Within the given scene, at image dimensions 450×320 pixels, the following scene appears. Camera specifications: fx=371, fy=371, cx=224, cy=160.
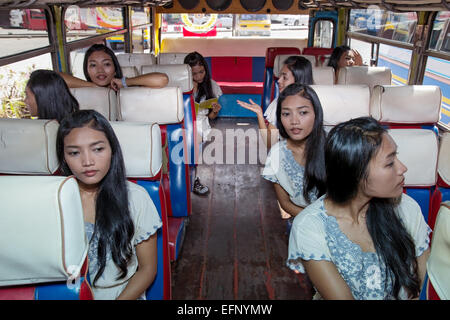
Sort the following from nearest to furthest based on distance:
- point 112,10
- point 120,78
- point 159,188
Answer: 1. point 159,188
2. point 120,78
3. point 112,10

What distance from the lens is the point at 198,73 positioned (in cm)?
390

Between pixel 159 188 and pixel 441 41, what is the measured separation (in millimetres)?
2899

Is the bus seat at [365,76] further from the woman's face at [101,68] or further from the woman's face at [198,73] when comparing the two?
the woman's face at [101,68]

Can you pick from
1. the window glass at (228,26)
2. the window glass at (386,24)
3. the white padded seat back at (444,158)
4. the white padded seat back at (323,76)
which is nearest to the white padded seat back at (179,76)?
the white padded seat back at (323,76)

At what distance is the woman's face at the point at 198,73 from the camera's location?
3879mm

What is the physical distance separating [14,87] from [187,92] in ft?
4.30

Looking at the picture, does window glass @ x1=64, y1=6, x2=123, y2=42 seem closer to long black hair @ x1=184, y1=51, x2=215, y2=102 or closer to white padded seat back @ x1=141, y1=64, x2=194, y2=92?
white padded seat back @ x1=141, y1=64, x2=194, y2=92

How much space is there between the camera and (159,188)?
1787mm

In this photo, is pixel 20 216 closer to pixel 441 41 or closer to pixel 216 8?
pixel 441 41

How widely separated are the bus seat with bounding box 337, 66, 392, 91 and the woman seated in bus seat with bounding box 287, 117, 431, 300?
2.49 metres

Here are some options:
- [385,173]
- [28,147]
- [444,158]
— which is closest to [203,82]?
[28,147]

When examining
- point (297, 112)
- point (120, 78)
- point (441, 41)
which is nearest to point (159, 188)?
point (297, 112)

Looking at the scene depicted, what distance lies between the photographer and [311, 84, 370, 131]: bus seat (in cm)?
262

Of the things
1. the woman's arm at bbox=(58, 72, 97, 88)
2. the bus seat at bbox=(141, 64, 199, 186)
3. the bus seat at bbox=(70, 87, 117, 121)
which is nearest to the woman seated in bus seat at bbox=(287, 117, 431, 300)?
the bus seat at bbox=(70, 87, 117, 121)
